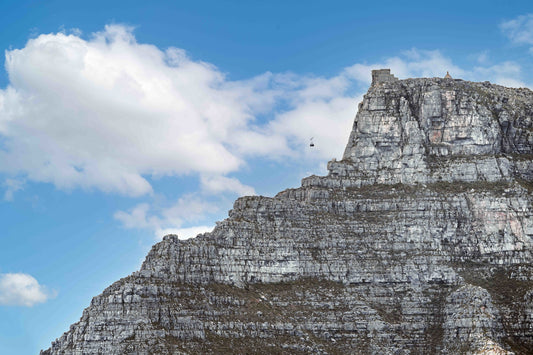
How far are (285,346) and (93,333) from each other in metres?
34.9

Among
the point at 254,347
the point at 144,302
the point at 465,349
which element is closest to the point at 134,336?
the point at 144,302

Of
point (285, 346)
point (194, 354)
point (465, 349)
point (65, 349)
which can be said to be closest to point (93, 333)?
point (65, 349)

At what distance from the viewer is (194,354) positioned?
628ft

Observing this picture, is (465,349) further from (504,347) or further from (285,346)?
(285,346)

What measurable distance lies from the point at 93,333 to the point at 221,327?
76.1 ft

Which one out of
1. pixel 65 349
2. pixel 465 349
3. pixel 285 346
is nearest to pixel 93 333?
pixel 65 349

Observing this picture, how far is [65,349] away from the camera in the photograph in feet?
644

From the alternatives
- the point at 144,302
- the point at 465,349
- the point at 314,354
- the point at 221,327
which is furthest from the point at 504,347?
the point at 144,302

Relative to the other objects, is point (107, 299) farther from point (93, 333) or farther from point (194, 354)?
point (194, 354)

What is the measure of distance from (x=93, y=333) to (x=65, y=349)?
6662 millimetres

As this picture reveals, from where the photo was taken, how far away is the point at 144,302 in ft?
646

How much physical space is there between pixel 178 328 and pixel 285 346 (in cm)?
2003

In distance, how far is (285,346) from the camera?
200 meters

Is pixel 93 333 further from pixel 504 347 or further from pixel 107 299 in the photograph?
pixel 504 347
